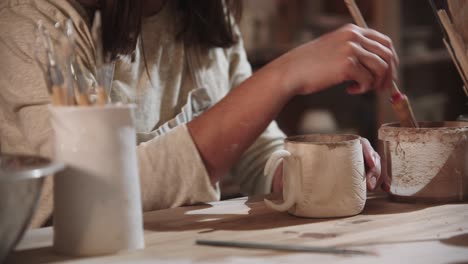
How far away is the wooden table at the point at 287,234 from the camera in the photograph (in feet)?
2.67

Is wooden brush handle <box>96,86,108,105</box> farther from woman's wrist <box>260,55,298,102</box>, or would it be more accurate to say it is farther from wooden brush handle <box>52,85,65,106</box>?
woman's wrist <box>260,55,298,102</box>

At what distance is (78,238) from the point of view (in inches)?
32.5

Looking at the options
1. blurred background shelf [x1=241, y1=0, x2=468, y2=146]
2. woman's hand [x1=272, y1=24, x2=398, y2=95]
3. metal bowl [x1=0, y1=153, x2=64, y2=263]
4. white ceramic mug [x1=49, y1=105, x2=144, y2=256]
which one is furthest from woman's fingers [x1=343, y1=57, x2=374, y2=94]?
blurred background shelf [x1=241, y1=0, x2=468, y2=146]

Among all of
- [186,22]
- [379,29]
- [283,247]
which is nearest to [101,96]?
[283,247]

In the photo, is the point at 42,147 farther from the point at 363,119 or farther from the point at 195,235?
A: the point at 363,119

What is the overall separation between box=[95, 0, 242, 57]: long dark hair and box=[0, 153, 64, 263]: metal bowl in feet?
1.69

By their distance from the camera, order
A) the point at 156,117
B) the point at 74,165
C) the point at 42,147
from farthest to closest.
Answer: the point at 156,117 < the point at 42,147 < the point at 74,165

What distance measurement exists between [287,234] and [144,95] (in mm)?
587

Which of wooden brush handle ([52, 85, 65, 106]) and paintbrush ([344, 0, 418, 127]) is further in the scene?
paintbrush ([344, 0, 418, 127])

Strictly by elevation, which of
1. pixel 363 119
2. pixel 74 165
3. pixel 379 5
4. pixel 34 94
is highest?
pixel 379 5

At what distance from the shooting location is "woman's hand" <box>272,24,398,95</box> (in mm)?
1054

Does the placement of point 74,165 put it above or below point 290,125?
below

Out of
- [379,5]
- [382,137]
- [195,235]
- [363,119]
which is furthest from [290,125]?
[195,235]

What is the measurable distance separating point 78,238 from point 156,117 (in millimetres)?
627
